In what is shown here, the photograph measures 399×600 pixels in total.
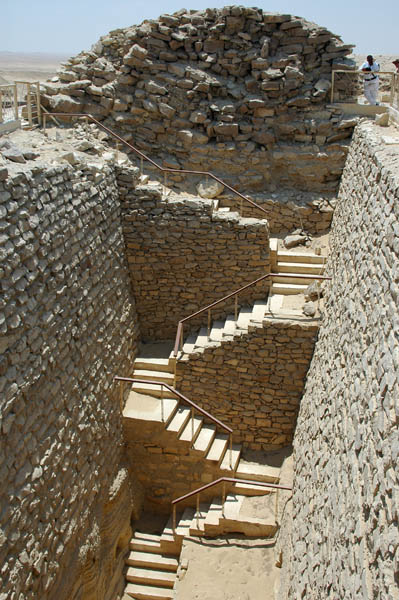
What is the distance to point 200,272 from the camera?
10961mm

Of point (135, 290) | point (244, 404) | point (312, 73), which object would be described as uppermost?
point (312, 73)

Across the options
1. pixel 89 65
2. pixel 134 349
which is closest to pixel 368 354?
pixel 134 349

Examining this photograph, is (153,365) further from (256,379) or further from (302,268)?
(302,268)

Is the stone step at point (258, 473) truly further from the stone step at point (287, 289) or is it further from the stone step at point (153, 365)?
the stone step at point (287, 289)

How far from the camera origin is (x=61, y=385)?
7410mm

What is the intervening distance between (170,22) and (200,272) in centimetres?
575

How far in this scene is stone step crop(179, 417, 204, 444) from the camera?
970cm

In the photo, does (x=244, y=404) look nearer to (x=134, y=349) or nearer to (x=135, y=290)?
(x=134, y=349)

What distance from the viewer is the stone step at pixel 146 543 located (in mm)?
9547

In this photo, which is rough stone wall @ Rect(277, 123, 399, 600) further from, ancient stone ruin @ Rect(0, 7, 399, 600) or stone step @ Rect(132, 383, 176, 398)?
stone step @ Rect(132, 383, 176, 398)

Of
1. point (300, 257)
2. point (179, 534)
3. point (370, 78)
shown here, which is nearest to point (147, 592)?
point (179, 534)

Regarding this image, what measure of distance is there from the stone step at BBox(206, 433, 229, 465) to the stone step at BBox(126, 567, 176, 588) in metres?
1.94

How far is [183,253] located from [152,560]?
5.41 meters

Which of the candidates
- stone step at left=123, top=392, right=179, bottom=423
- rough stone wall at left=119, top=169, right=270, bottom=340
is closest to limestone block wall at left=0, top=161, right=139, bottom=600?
stone step at left=123, top=392, right=179, bottom=423
